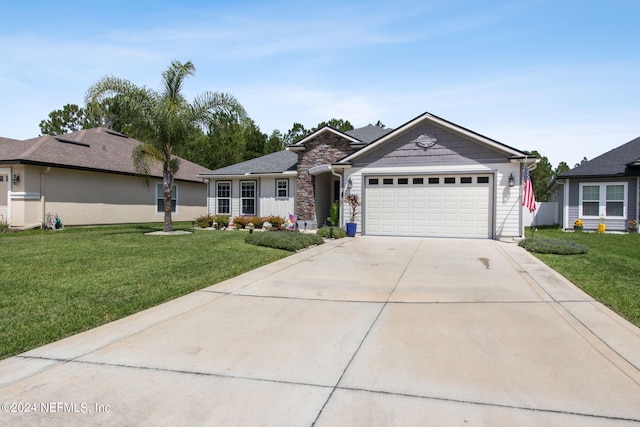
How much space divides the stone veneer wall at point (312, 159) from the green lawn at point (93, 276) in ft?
21.5

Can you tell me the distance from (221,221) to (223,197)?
213cm

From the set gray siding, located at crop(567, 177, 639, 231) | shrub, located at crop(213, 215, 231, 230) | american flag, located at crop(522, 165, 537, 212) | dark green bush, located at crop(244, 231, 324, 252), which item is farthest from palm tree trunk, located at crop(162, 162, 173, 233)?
gray siding, located at crop(567, 177, 639, 231)

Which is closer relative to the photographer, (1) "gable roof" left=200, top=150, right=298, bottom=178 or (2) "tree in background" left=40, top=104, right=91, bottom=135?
(1) "gable roof" left=200, top=150, right=298, bottom=178

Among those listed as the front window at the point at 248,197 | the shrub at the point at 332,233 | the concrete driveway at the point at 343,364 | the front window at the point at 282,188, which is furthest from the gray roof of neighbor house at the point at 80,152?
the concrete driveway at the point at 343,364

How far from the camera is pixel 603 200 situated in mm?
19172

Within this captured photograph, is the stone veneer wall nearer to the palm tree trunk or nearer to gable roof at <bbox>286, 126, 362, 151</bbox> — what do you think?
gable roof at <bbox>286, 126, 362, 151</bbox>

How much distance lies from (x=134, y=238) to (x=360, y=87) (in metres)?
11.8

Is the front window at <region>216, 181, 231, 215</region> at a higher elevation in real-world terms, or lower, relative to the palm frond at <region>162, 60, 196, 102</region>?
lower

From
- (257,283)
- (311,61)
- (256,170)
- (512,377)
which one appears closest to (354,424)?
(512,377)

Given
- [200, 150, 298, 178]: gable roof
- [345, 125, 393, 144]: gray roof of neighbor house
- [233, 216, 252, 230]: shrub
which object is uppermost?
[345, 125, 393, 144]: gray roof of neighbor house

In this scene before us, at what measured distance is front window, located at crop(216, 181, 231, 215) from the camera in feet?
70.6

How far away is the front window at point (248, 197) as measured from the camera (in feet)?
69.1

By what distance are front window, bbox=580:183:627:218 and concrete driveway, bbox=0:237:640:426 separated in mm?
15833

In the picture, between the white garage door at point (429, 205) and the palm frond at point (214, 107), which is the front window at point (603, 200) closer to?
the white garage door at point (429, 205)
